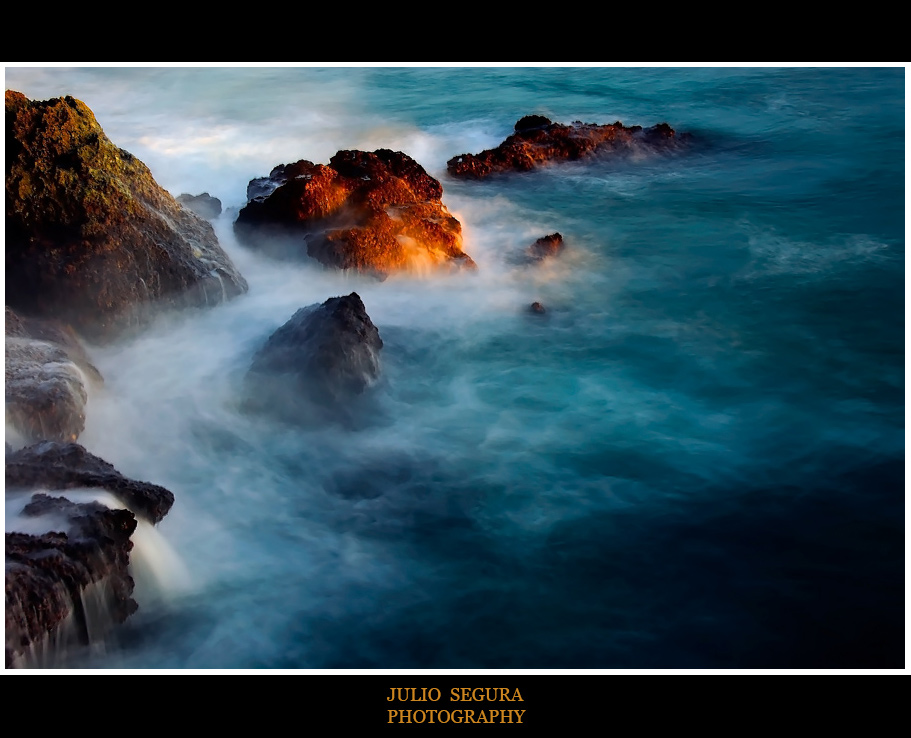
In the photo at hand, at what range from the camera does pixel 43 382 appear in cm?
632

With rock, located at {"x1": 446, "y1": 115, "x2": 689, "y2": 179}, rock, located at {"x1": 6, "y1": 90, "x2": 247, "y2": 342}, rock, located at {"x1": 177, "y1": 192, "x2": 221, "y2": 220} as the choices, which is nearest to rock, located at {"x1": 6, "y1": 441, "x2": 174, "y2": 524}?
rock, located at {"x1": 6, "y1": 90, "x2": 247, "y2": 342}

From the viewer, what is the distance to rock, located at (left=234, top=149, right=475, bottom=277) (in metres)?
9.83

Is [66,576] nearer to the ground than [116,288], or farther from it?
nearer to the ground

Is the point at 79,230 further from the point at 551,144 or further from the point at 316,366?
the point at 551,144

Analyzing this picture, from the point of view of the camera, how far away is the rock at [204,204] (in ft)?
36.1

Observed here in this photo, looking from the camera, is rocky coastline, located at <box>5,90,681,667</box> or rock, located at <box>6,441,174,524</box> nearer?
rocky coastline, located at <box>5,90,681,667</box>

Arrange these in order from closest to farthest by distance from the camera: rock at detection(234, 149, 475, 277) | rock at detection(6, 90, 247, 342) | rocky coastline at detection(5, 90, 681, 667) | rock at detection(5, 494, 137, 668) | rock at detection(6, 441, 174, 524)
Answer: rock at detection(5, 494, 137, 668) → rocky coastline at detection(5, 90, 681, 667) → rock at detection(6, 441, 174, 524) → rock at detection(6, 90, 247, 342) → rock at detection(234, 149, 475, 277)

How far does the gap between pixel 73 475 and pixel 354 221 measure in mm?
5531

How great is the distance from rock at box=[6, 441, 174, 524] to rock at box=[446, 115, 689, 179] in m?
8.65

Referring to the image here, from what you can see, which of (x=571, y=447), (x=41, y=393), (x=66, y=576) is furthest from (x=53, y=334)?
(x=571, y=447)

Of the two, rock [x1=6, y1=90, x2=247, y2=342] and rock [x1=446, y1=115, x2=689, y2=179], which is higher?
rock [x1=446, y1=115, x2=689, y2=179]

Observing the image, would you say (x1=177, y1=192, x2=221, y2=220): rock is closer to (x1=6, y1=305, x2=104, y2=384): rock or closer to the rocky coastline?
the rocky coastline

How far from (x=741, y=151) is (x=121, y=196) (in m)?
10.3

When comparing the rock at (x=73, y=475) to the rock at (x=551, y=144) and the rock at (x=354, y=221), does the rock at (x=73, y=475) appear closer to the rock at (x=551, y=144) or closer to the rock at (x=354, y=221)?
the rock at (x=354, y=221)
